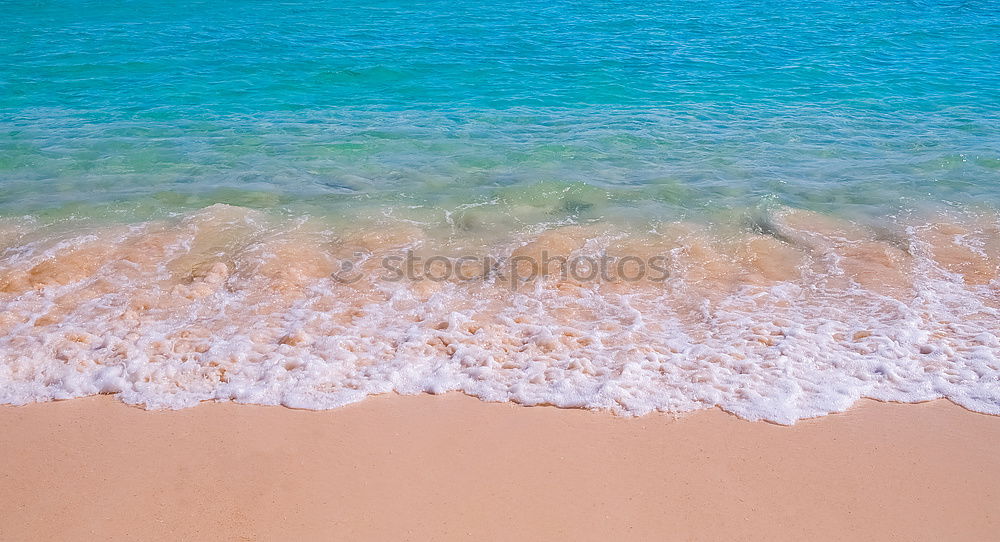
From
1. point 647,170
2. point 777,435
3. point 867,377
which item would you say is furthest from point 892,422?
point 647,170

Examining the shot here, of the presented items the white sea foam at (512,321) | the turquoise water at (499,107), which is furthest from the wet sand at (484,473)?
the turquoise water at (499,107)

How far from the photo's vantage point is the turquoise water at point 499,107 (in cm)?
780

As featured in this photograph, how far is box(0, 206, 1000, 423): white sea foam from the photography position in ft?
14.1

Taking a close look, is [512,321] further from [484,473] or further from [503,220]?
[503,220]

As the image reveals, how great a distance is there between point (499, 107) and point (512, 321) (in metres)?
6.74

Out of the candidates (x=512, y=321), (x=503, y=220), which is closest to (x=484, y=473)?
(x=512, y=321)

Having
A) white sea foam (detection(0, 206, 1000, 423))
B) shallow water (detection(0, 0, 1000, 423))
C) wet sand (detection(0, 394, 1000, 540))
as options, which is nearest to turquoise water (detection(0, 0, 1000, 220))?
shallow water (detection(0, 0, 1000, 423))

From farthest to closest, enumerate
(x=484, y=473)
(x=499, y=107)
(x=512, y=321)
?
(x=499, y=107)
(x=512, y=321)
(x=484, y=473)

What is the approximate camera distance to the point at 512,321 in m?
5.08

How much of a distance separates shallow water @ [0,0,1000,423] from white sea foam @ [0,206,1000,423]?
0.03 metres

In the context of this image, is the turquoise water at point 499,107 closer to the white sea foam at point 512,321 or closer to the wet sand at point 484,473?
the white sea foam at point 512,321

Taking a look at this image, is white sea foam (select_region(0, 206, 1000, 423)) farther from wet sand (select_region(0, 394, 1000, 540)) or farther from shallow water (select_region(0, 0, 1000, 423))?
wet sand (select_region(0, 394, 1000, 540))

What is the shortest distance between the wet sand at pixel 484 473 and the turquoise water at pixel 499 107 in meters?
3.46

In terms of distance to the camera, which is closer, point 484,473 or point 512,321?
point 484,473
